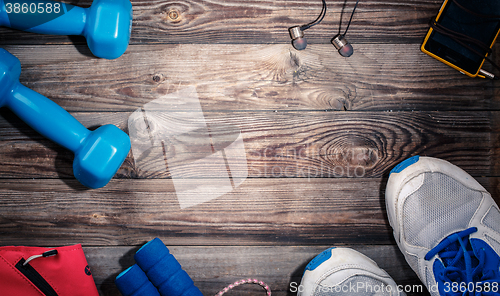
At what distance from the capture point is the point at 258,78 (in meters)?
0.84

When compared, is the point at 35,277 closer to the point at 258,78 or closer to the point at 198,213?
the point at 198,213

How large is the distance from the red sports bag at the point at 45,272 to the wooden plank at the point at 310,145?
0.73ft

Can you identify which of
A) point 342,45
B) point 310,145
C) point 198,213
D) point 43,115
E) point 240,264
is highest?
point 342,45

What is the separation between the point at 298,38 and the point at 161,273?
769 millimetres

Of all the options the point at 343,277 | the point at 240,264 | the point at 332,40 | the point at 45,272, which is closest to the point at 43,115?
the point at 45,272

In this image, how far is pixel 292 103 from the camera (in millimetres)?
845

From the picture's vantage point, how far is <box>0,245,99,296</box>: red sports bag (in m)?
0.72

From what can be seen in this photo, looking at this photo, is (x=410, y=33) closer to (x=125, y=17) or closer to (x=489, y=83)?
(x=489, y=83)

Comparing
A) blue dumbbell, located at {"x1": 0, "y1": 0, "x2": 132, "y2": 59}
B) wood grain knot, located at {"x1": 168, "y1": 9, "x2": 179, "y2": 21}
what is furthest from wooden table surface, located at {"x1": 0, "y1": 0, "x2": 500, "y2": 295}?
blue dumbbell, located at {"x1": 0, "y1": 0, "x2": 132, "y2": 59}

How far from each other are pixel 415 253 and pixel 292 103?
58 centimetres

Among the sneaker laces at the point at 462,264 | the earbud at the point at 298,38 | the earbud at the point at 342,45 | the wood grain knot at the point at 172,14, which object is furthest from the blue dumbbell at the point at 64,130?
the sneaker laces at the point at 462,264

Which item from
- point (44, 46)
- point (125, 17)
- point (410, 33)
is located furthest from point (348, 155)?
point (44, 46)

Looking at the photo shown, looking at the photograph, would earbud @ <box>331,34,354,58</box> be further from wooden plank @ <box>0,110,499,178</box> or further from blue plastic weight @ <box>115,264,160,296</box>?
blue plastic weight @ <box>115,264,160,296</box>

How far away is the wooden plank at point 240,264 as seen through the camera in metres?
0.85
